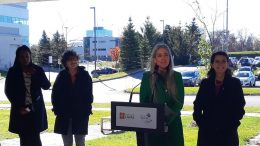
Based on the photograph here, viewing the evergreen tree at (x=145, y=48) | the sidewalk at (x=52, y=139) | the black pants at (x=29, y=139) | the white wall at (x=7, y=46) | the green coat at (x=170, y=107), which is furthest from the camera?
the white wall at (x=7, y=46)

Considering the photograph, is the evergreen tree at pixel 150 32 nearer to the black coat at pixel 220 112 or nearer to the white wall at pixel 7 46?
the white wall at pixel 7 46

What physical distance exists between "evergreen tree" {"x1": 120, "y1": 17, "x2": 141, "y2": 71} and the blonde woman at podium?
47609mm

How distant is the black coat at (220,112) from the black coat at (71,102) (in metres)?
1.80

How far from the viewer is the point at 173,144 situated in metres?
5.14

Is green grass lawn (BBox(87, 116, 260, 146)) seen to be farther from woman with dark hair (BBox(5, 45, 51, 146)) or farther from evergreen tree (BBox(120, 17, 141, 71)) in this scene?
evergreen tree (BBox(120, 17, 141, 71))

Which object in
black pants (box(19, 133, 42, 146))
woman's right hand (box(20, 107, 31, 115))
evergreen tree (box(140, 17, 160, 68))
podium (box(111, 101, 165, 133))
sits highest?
evergreen tree (box(140, 17, 160, 68))

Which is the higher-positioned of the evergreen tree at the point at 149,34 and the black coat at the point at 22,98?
the evergreen tree at the point at 149,34

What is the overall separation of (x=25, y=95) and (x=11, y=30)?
6934 cm

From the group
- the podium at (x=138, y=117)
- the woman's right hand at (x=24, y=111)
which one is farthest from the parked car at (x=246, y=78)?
the podium at (x=138, y=117)

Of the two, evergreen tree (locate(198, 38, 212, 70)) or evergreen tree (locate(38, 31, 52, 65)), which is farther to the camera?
evergreen tree (locate(38, 31, 52, 65))

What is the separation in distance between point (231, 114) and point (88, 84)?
2.23 m

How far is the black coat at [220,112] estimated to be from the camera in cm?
524

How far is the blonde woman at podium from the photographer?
5090 mm

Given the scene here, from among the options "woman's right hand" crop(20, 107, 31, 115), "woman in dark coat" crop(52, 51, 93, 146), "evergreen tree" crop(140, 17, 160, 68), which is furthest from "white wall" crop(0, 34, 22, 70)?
"woman in dark coat" crop(52, 51, 93, 146)
